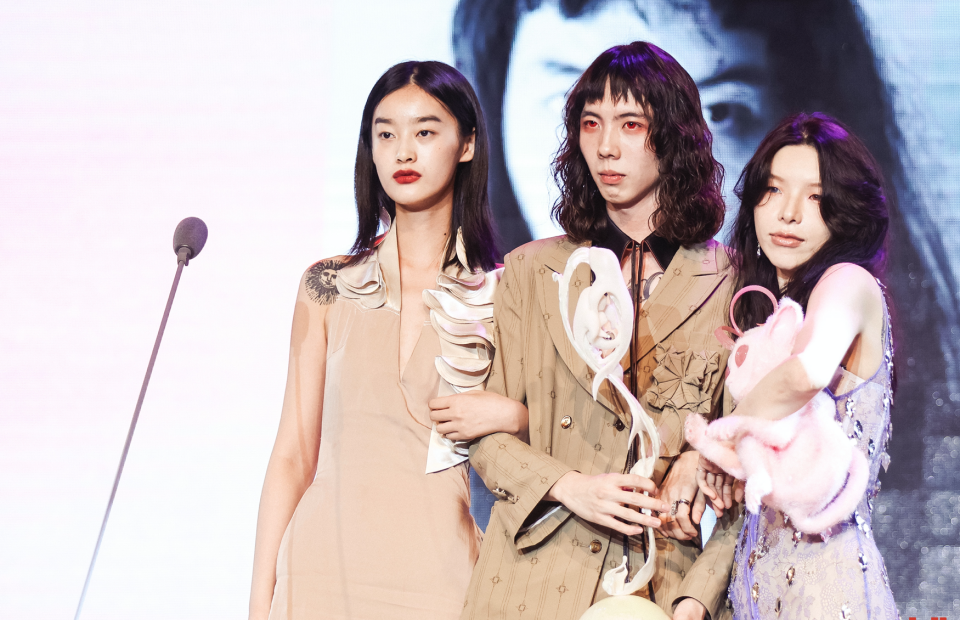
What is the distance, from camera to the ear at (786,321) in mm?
1514

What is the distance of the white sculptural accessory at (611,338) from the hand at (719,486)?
97mm

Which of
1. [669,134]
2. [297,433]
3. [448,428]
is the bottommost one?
[297,433]

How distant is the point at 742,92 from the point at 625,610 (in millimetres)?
2134

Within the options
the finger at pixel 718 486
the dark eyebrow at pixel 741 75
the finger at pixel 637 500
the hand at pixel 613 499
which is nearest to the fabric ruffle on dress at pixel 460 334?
the hand at pixel 613 499

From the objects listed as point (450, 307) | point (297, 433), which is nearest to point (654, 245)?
point (450, 307)

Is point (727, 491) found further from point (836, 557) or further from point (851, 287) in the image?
point (851, 287)

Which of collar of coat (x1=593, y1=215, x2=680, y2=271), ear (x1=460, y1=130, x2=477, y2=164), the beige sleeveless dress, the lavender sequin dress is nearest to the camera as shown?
the lavender sequin dress

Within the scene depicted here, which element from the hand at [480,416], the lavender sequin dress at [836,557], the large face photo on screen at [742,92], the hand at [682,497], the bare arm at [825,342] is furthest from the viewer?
the large face photo on screen at [742,92]

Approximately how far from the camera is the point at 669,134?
6.47 ft

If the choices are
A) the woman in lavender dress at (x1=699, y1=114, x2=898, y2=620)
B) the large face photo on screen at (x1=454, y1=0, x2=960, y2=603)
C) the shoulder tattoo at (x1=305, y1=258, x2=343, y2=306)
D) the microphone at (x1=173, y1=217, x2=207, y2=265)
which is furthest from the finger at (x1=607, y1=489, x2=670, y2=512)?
the large face photo on screen at (x1=454, y1=0, x2=960, y2=603)

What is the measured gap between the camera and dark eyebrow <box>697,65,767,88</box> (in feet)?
9.96

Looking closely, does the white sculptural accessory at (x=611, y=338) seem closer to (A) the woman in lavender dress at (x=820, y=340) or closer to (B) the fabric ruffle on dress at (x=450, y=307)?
(A) the woman in lavender dress at (x=820, y=340)

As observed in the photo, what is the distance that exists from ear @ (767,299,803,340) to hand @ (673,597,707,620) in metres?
0.55

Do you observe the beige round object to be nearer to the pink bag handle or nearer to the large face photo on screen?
the pink bag handle
